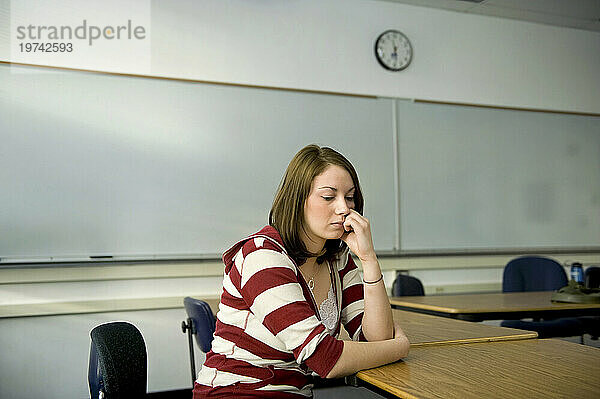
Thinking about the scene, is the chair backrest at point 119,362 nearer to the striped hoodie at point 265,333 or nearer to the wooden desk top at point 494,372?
the striped hoodie at point 265,333

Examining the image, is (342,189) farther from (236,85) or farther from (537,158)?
(537,158)

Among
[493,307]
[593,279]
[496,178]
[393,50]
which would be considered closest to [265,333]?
[493,307]

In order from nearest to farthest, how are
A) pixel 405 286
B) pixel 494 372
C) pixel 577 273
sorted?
1. pixel 494 372
2. pixel 577 273
3. pixel 405 286

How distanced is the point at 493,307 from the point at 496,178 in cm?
252

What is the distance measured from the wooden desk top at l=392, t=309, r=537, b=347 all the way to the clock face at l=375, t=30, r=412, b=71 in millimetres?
2837

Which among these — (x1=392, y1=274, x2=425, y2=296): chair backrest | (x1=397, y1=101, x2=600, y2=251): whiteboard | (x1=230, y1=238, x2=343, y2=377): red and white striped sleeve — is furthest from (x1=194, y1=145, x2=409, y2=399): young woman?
(x1=397, y1=101, x2=600, y2=251): whiteboard

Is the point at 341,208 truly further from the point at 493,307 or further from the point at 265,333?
the point at 493,307

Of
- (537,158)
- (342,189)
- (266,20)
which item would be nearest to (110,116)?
(266,20)

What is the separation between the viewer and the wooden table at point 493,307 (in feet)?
9.21

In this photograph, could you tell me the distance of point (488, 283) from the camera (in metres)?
5.10

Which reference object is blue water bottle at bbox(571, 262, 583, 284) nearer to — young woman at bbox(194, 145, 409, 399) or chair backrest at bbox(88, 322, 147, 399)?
young woman at bbox(194, 145, 409, 399)

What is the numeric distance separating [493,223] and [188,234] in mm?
2615

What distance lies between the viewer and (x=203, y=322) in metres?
2.60

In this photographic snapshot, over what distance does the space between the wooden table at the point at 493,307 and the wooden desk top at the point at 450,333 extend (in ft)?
1.33
